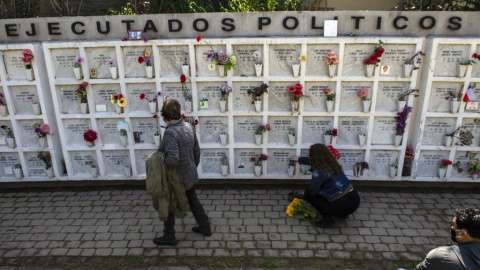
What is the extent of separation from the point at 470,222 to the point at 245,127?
3.01 meters

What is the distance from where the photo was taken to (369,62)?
14.5 feet

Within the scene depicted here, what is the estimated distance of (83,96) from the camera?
4.74 m

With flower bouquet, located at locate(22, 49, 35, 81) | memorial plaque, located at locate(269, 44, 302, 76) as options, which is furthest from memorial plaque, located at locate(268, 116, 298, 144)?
flower bouquet, located at locate(22, 49, 35, 81)

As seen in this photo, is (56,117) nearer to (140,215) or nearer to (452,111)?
(140,215)

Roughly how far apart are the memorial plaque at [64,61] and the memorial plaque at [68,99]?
0.16m

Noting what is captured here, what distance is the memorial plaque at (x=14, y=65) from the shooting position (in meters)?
4.68

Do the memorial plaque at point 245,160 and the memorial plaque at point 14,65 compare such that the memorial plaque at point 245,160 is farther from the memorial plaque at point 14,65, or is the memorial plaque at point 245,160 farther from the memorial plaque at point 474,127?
the memorial plaque at point 14,65

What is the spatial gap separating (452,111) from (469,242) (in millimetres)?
2637

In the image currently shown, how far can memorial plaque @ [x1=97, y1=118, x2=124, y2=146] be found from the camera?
4.93 metres

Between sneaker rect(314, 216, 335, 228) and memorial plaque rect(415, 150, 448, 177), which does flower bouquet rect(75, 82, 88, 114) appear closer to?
sneaker rect(314, 216, 335, 228)

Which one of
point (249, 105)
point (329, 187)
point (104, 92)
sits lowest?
point (329, 187)

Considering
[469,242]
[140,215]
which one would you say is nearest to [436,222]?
[469,242]

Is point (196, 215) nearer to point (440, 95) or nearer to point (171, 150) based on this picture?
point (171, 150)

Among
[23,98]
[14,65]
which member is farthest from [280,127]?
[14,65]
